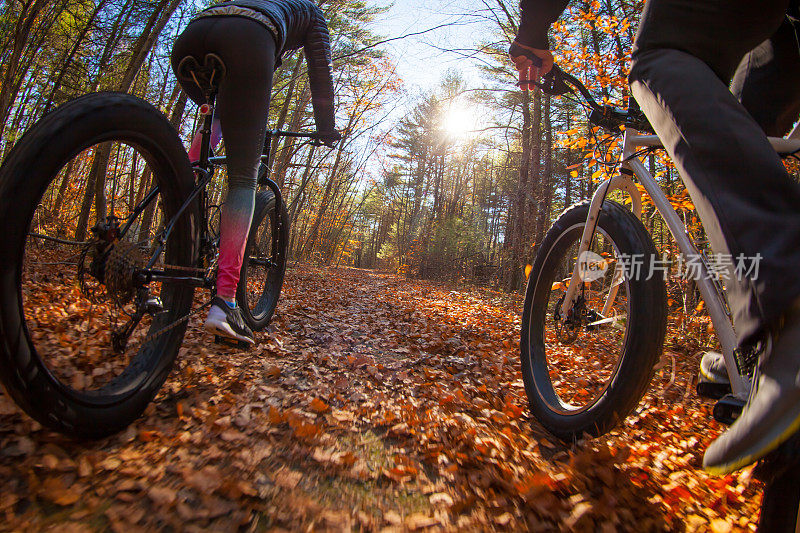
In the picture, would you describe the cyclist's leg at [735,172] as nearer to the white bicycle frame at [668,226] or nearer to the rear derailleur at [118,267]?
the white bicycle frame at [668,226]

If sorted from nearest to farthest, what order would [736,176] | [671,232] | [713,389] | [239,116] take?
[736,176] → [713,389] → [671,232] → [239,116]

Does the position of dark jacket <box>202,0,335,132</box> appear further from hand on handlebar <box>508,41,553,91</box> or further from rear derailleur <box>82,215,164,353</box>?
hand on handlebar <box>508,41,553,91</box>

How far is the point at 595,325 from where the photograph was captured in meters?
1.77

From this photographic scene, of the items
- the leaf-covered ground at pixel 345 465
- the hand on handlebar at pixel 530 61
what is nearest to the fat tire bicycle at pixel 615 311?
the hand on handlebar at pixel 530 61

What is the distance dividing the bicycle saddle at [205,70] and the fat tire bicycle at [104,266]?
0.02 metres

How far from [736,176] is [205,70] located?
2073mm

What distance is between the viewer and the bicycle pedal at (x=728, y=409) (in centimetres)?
85

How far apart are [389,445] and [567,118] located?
47.7 ft

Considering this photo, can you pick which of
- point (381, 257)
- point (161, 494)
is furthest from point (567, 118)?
point (381, 257)

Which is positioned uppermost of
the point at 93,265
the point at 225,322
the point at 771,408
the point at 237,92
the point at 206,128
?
the point at 237,92

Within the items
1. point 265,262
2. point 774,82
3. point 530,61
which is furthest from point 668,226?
point 265,262

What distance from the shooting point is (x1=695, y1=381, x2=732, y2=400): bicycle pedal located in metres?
1.07

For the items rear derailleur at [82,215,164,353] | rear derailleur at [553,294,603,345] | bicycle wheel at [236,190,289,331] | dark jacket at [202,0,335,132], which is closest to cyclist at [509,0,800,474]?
rear derailleur at [553,294,603,345]

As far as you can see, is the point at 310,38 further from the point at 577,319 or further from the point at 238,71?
the point at 577,319
